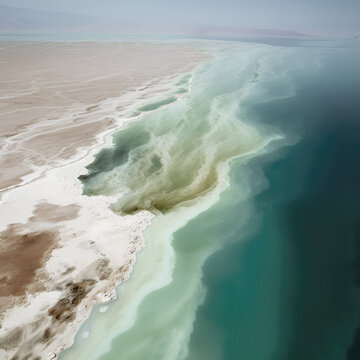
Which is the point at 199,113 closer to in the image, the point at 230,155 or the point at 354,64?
the point at 230,155

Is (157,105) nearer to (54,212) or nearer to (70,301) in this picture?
(54,212)

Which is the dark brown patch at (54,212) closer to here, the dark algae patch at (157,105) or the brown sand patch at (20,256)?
the brown sand patch at (20,256)

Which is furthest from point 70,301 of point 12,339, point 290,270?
point 290,270

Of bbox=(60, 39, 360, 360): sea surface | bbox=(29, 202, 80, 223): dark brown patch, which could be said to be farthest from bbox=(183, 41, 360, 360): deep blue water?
bbox=(29, 202, 80, 223): dark brown patch

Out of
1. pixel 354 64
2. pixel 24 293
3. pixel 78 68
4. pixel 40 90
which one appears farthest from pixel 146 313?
pixel 354 64

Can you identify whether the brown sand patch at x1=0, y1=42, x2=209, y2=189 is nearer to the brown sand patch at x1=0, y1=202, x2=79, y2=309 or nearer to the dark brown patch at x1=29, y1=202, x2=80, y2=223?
the dark brown patch at x1=29, y1=202, x2=80, y2=223

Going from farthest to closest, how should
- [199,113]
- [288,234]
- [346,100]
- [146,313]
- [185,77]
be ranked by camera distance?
[185,77] < [346,100] < [199,113] < [288,234] < [146,313]
